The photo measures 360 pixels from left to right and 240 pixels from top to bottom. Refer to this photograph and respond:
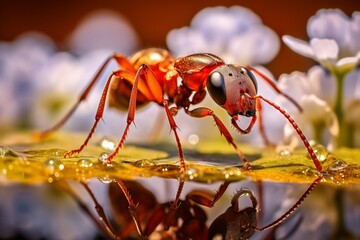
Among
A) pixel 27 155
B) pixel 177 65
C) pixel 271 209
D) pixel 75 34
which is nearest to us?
pixel 271 209

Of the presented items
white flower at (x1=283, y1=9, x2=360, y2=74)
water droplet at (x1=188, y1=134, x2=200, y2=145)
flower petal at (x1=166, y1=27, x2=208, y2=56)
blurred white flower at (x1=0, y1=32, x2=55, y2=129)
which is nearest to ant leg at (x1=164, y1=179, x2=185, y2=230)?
white flower at (x1=283, y1=9, x2=360, y2=74)

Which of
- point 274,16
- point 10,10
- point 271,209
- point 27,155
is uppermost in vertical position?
point 10,10

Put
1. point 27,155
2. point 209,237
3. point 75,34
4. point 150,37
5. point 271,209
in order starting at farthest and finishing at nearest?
1. point 75,34
2. point 150,37
3. point 27,155
4. point 271,209
5. point 209,237

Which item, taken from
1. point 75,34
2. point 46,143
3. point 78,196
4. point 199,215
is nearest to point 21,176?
point 78,196

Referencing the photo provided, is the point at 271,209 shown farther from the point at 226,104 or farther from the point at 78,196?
the point at 226,104

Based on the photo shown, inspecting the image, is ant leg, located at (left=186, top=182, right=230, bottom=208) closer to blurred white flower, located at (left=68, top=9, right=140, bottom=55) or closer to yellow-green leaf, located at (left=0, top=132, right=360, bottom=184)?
yellow-green leaf, located at (left=0, top=132, right=360, bottom=184)

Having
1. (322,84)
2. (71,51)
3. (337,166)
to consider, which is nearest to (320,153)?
(337,166)

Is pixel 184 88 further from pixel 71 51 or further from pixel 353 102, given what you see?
pixel 71 51

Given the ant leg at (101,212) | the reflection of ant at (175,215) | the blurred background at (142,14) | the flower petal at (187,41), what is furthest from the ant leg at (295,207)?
the blurred background at (142,14)
